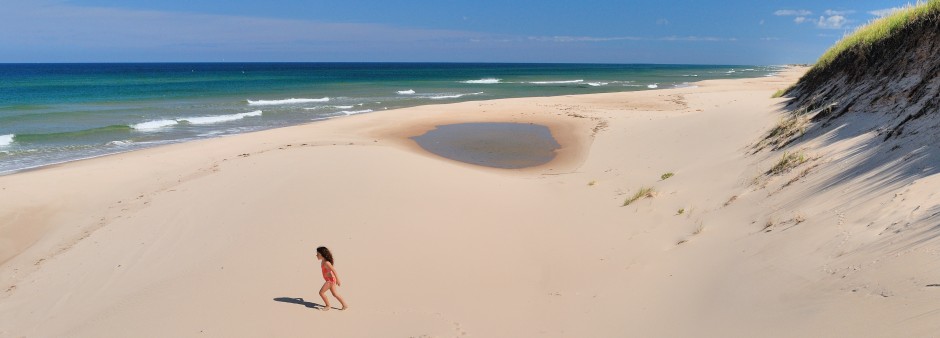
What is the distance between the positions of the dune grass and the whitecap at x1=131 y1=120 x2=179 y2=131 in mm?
27712

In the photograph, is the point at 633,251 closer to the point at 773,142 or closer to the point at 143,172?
the point at 773,142

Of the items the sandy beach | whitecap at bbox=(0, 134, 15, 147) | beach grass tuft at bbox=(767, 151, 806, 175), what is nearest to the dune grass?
the sandy beach

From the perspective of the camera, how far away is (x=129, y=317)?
271 inches

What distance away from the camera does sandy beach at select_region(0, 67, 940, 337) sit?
532 centimetres

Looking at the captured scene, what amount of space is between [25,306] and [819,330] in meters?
9.58

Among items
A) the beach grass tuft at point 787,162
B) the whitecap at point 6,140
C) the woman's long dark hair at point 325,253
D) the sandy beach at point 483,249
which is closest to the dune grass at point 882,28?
the sandy beach at point 483,249

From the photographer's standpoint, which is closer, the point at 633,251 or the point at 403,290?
the point at 403,290

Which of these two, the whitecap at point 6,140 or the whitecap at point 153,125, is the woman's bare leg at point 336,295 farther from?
the whitecap at point 153,125

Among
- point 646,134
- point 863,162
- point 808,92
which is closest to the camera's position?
point 863,162

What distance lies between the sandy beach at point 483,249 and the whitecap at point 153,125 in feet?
39.5

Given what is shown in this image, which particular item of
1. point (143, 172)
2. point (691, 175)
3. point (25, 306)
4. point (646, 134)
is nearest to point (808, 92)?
point (646, 134)

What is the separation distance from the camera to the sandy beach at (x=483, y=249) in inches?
209

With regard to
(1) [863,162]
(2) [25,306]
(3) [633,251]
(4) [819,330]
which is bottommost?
(2) [25,306]

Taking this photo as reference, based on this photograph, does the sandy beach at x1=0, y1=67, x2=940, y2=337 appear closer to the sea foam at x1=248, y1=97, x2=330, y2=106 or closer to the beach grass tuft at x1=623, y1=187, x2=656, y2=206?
the beach grass tuft at x1=623, y1=187, x2=656, y2=206
